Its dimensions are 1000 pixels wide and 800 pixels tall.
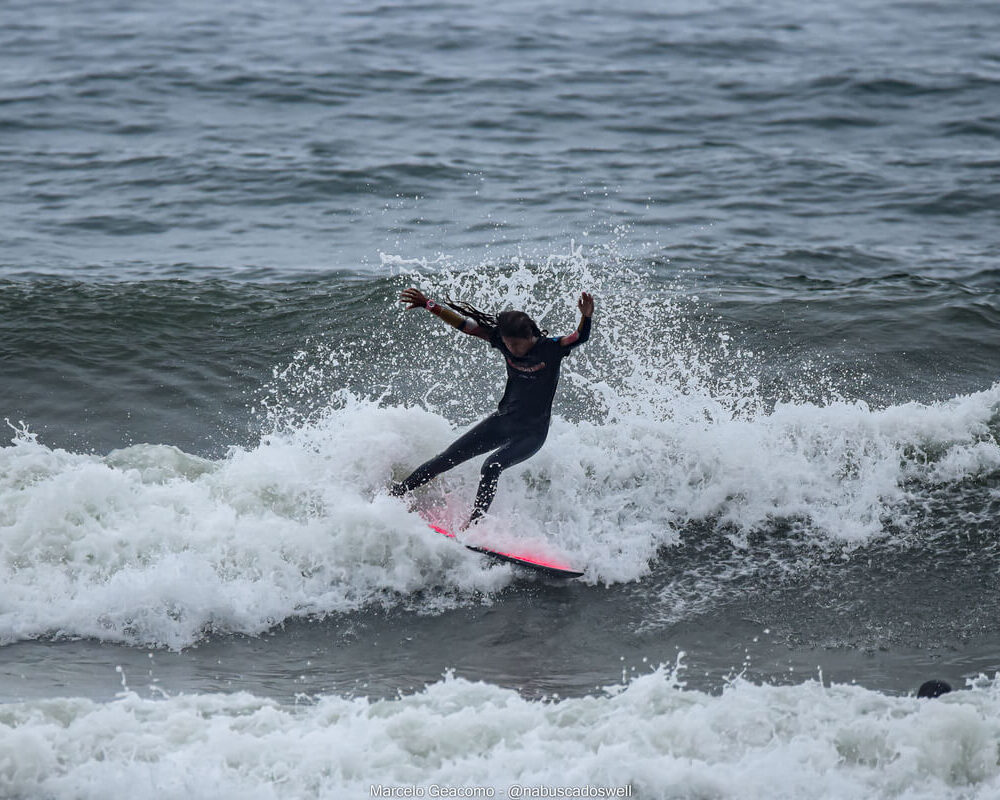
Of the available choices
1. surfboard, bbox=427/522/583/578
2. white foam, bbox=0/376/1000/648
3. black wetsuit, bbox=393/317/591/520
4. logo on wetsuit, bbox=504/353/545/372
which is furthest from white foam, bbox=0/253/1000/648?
logo on wetsuit, bbox=504/353/545/372

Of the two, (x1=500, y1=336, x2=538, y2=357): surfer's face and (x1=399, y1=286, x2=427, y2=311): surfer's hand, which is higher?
(x1=399, y1=286, x2=427, y2=311): surfer's hand

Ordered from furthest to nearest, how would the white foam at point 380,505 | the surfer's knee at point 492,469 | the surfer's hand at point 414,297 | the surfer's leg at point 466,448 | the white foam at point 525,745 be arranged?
the surfer's leg at point 466,448, the surfer's knee at point 492,469, the surfer's hand at point 414,297, the white foam at point 380,505, the white foam at point 525,745

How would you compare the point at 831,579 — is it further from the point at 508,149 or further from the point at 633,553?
the point at 508,149

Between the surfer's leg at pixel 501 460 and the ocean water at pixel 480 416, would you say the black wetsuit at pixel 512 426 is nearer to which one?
the surfer's leg at pixel 501 460

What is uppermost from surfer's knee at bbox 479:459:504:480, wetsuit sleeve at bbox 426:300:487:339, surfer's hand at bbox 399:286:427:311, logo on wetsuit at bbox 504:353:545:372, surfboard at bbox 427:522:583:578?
surfer's hand at bbox 399:286:427:311

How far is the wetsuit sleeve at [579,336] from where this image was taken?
797cm

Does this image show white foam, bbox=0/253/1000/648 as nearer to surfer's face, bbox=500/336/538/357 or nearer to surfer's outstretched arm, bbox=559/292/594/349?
surfer's face, bbox=500/336/538/357

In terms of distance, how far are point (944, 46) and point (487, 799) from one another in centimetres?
2757

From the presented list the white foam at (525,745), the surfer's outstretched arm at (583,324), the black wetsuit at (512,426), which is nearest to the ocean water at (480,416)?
the white foam at (525,745)

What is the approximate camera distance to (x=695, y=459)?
31.9 ft

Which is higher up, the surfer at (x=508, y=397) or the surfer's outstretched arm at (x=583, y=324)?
the surfer's outstretched arm at (x=583, y=324)

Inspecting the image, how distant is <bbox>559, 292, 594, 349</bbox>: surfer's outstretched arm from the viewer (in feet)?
25.7

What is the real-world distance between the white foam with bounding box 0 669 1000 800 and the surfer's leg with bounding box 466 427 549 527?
2372mm

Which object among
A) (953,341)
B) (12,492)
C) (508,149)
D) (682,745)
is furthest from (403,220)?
(682,745)
